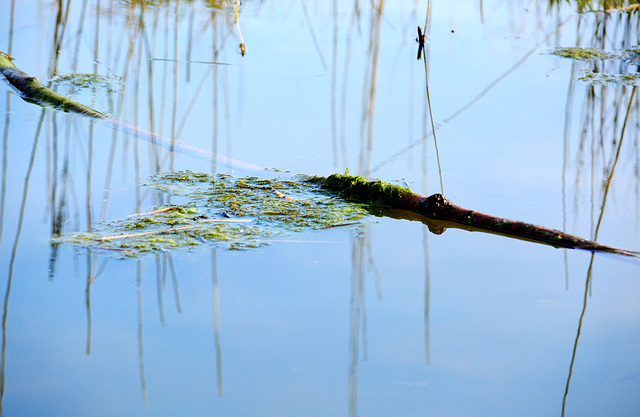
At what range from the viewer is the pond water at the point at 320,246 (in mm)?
1602

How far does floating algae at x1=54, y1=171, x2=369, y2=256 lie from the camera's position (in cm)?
214

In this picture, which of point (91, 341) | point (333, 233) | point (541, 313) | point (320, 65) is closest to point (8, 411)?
point (91, 341)

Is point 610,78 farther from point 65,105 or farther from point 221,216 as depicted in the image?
point 65,105

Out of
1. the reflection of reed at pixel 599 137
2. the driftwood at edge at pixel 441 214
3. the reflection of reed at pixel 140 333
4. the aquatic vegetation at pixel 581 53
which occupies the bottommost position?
the reflection of reed at pixel 140 333

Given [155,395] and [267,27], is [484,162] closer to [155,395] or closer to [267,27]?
[155,395]

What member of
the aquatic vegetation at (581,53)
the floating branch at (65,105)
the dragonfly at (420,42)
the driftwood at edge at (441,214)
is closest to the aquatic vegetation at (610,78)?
the aquatic vegetation at (581,53)

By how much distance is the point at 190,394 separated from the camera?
5.01 feet

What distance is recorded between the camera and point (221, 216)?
2379 mm

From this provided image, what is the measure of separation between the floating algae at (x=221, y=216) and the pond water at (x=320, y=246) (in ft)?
0.19

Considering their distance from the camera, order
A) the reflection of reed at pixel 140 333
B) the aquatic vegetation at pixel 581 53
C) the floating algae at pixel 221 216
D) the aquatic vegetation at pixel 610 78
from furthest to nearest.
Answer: the aquatic vegetation at pixel 581 53 → the aquatic vegetation at pixel 610 78 → the floating algae at pixel 221 216 → the reflection of reed at pixel 140 333

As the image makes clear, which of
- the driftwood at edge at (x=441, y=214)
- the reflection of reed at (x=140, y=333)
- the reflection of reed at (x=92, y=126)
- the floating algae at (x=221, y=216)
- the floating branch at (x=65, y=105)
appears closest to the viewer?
the reflection of reed at (x=140, y=333)

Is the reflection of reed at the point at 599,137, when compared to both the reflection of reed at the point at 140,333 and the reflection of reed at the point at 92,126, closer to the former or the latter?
the reflection of reed at the point at 140,333

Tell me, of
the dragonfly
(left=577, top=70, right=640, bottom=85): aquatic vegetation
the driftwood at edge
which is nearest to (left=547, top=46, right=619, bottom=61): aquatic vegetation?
(left=577, top=70, right=640, bottom=85): aquatic vegetation

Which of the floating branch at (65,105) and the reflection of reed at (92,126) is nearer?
the reflection of reed at (92,126)
